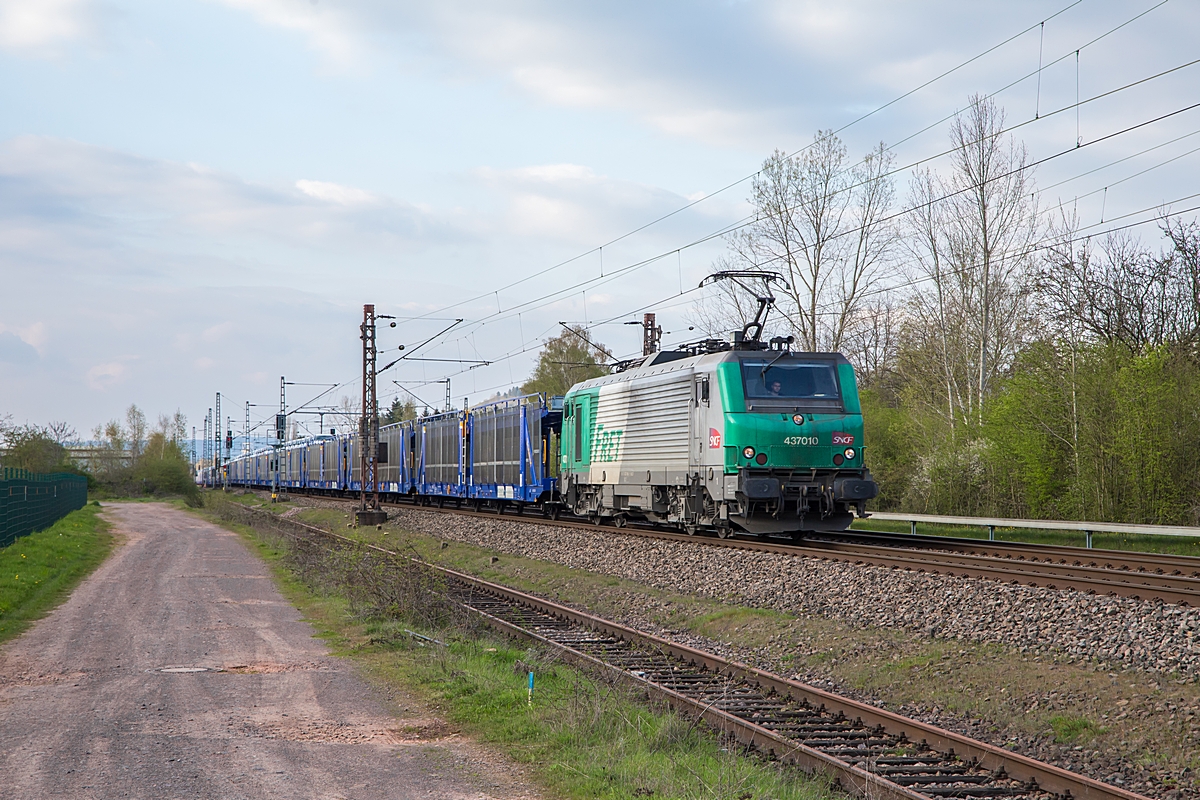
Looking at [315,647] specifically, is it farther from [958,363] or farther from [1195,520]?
[958,363]

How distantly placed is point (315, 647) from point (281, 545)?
615 inches

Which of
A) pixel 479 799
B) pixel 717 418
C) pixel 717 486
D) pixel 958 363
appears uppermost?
pixel 958 363

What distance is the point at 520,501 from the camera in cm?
3067

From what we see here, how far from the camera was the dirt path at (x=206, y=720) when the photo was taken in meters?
6.87

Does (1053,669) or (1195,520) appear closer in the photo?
(1053,669)

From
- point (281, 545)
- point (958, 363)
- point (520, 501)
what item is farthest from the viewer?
point (958, 363)

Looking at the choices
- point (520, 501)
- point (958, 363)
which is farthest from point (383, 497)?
point (958, 363)

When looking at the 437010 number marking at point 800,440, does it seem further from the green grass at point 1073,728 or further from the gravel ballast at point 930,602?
the green grass at point 1073,728

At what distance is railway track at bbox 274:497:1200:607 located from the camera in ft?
37.8

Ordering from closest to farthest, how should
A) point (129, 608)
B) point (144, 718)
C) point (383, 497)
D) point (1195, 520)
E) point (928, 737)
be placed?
point (928, 737) → point (144, 718) → point (129, 608) → point (1195, 520) → point (383, 497)

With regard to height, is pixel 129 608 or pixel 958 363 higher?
pixel 958 363

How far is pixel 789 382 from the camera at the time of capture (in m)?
17.9

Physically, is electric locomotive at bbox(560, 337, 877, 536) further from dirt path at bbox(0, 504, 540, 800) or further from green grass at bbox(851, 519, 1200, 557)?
dirt path at bbox(0, 504, 540, 800)

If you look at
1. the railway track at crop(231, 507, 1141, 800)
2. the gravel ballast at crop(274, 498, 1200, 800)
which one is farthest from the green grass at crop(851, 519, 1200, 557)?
the railway track at crop(231, 507, 1141, 800)
